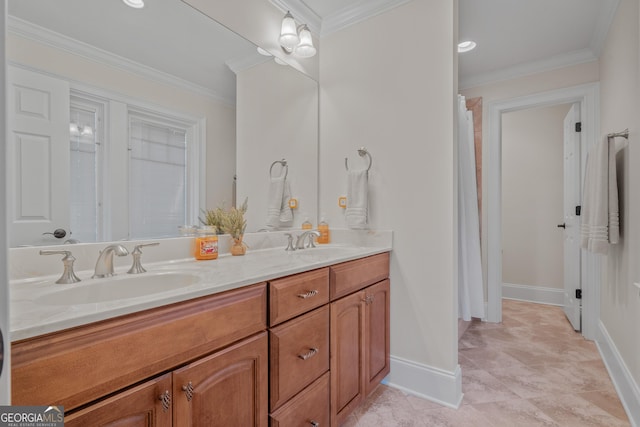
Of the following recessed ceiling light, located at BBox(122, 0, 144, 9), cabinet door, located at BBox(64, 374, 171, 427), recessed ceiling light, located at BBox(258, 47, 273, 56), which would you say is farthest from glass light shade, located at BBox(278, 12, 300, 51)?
cabinet door, located at BBox(64, 374, 171, 427)

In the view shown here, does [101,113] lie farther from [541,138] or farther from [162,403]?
[541,138]

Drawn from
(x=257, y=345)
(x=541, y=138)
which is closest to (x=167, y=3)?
(x=257, y=345)

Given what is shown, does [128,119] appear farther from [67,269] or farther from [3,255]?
[3,255]

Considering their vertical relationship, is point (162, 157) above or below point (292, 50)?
below

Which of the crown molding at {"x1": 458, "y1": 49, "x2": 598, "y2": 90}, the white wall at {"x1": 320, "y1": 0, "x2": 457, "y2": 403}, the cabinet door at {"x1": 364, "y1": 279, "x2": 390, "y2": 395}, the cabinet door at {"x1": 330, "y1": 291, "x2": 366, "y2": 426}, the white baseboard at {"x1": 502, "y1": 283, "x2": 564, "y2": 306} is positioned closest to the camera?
the cabinet door at {"x1": 330, "y1": 291, "x2": 366, "y2": 426}

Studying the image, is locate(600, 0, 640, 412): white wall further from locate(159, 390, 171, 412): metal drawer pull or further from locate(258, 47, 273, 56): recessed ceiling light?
locate(159, 390, 171, 412): metal drawer pull

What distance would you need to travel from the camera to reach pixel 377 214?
2.02 metres

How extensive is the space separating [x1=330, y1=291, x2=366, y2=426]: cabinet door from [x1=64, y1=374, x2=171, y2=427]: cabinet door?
771mm

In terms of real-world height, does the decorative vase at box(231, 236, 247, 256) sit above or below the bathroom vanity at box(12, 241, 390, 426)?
above

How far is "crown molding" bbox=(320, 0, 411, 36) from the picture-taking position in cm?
198

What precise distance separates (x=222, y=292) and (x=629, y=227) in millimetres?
2253

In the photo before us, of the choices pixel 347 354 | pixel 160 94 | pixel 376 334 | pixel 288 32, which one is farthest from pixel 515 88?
pixel 160 94

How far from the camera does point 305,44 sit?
201 centimetres

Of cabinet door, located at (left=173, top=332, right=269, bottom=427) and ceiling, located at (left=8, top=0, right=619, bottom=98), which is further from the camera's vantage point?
ceiling, located at (left=8, top=0, right=619, bottom=98)
